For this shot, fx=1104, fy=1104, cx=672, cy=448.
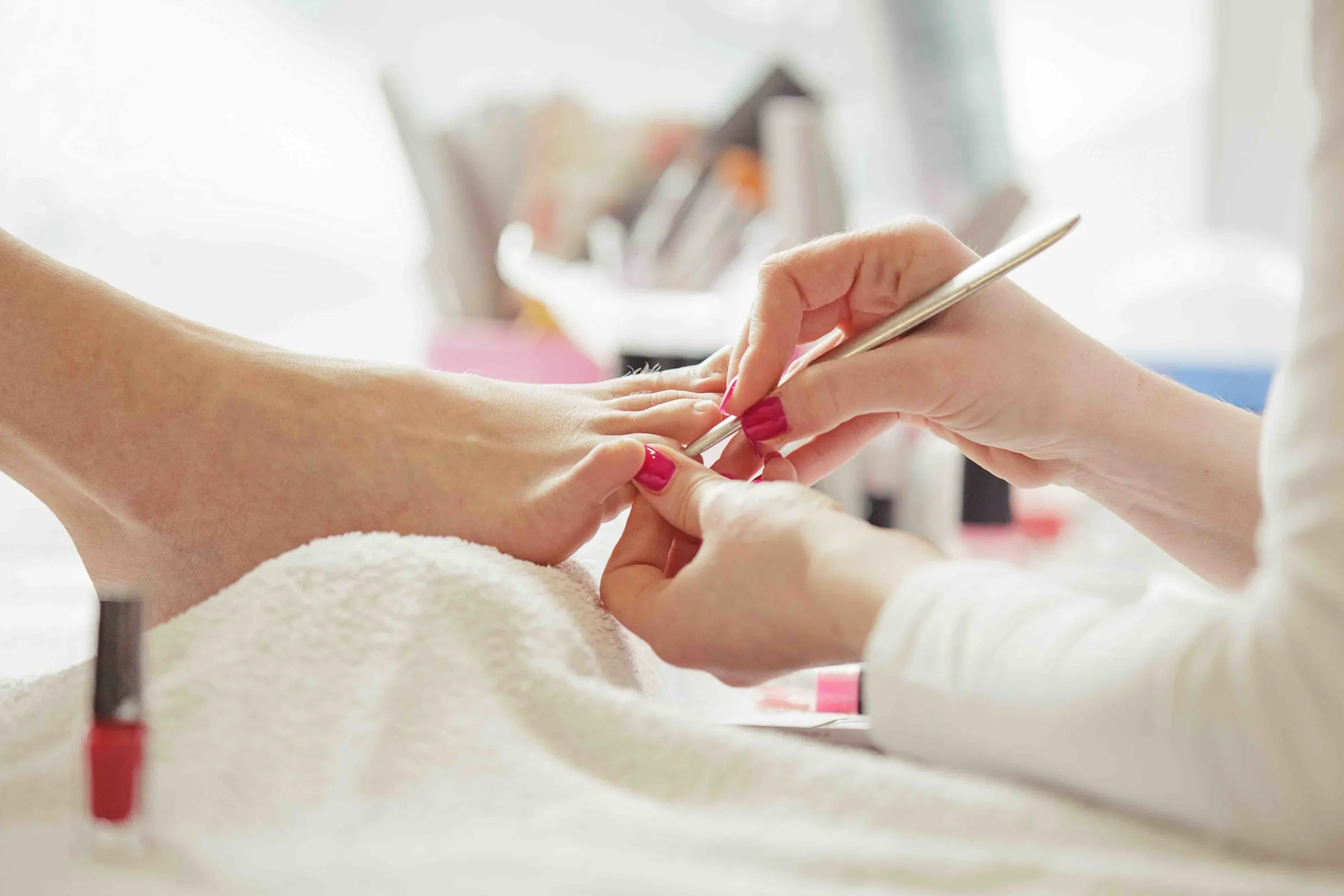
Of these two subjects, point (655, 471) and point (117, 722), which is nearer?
point (117, 722)

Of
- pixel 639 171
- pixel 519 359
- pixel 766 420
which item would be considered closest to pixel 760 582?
pixel 766 420

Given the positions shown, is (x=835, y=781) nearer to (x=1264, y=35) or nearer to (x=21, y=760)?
(x=21, y=760)

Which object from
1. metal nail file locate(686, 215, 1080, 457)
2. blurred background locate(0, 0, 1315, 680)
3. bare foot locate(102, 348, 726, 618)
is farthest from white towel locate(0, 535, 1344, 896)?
blurred background locate(0, 0, 1315, 680)

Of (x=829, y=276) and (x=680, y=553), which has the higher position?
(x=829, y=276)

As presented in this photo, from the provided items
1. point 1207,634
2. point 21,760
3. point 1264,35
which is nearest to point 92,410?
point 21,760

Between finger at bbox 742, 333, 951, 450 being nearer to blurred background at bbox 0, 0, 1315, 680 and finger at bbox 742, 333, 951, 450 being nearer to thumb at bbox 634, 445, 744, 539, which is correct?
thumb at bbox 634, 445, 744, 539

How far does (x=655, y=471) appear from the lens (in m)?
0.63

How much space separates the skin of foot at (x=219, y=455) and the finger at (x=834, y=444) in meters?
0.10

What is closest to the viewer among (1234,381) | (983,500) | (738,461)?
(738,461)

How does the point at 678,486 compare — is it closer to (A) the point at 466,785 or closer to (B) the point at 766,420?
(B) the point at 766,420

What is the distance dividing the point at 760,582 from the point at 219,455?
37 centimetres

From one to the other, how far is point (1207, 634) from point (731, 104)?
6.24 ft

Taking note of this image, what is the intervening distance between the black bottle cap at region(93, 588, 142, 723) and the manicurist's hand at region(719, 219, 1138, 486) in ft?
1.28

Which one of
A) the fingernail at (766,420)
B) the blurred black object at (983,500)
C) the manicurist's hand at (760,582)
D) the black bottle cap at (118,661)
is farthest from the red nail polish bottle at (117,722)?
the blurred black object at (983,500)
